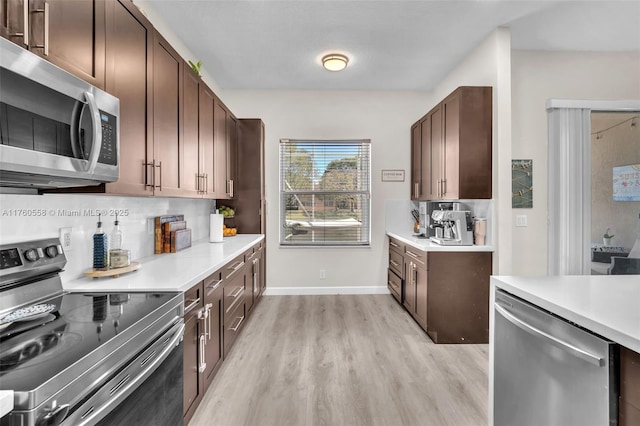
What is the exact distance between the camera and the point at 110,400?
3.20 ft

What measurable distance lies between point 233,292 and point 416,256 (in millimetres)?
1894

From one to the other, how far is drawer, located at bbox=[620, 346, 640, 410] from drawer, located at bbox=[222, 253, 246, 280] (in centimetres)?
218

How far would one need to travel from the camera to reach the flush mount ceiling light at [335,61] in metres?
3.37

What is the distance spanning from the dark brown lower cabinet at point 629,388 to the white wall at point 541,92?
2385mm

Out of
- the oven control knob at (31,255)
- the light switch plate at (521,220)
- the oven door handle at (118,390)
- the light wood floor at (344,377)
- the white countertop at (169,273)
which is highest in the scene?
the light switch plate at (521,220)

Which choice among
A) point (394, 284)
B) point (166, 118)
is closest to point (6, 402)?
point (166, 118)

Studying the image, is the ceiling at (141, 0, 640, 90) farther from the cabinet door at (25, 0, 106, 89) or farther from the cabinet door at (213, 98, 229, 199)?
the cabinet door at (25, 0, 106, 89)

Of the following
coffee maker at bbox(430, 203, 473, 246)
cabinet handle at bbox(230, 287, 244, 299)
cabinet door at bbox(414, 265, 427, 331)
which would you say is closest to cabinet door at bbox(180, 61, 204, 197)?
cabinet handle at bbox(230, 287, 244, 299)

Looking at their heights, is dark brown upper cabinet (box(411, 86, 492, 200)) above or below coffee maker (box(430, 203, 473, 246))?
above

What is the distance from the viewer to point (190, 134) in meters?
2.56

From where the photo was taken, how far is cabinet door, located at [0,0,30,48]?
1.00 m

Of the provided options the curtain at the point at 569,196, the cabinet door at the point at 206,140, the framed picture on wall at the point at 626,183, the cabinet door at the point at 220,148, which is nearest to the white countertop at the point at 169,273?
the cabinet door at the point at 206,140

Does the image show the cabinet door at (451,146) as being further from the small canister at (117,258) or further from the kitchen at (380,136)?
the small canister at (117,258)

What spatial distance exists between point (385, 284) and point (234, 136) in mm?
2940
